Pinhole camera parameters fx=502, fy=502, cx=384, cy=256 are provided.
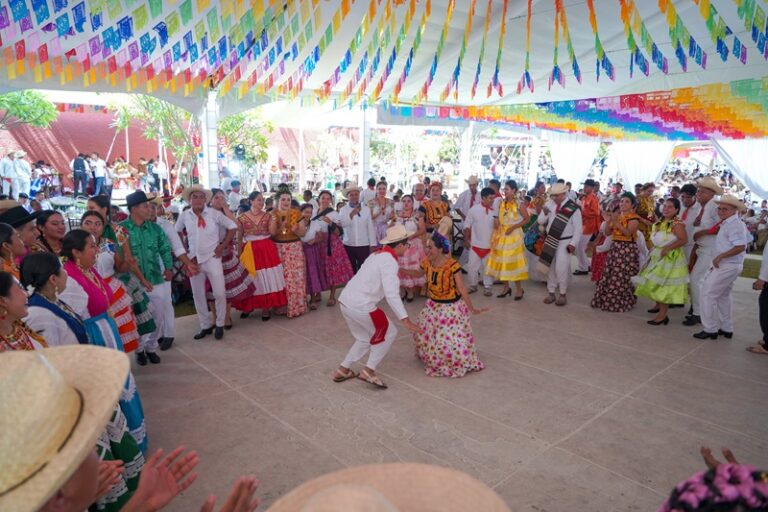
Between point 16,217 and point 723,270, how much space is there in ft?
21.6

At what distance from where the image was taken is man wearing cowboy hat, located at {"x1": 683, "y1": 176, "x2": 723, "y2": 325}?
5.89 m

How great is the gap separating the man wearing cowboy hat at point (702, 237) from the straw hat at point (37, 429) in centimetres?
650

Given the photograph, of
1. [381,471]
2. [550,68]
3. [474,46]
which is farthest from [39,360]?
[550,68]

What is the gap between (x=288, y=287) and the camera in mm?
6320

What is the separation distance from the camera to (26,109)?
58.1ft

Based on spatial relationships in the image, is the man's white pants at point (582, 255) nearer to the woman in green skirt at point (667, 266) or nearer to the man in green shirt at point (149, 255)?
the woman in green skirt at point (667, 266)

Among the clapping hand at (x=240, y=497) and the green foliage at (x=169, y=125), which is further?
the green foliage at (x=169, y=125)

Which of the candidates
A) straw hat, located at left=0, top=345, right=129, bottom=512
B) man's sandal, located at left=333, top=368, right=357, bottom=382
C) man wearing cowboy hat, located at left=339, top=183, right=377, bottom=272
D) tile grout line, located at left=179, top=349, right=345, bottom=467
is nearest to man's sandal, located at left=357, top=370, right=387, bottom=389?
man's sandal, located at left=333, top=368, right=357, bottom=382

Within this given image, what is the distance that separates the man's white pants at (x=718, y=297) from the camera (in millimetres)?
5410

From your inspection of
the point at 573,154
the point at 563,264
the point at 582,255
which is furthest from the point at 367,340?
the point at 573,154

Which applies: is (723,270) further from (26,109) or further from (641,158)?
(26,109)

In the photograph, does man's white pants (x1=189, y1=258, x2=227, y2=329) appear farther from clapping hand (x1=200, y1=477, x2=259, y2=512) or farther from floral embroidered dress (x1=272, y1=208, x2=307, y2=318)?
clapping hand (x1=200, y1=477, x2=259, y2=512)

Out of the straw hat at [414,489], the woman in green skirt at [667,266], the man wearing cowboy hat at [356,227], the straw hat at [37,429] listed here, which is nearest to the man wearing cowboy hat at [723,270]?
the woman in green skirt at [667,266]

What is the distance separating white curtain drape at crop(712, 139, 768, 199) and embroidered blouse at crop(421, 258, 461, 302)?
11.6 m
